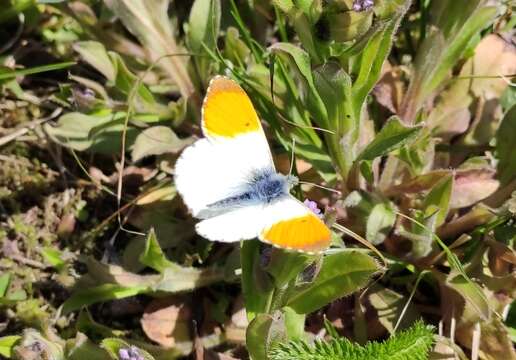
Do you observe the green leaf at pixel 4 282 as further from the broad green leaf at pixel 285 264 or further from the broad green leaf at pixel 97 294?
the broad green leaf at pixel 285 264

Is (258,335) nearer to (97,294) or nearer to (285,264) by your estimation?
(285,264)

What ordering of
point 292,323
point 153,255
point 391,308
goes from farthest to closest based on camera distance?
point 391,308, point 153,255, point 292,323

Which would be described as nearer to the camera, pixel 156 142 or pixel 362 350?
pixel 362 350

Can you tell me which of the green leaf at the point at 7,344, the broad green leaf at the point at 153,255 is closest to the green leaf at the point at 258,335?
the broad green leaf at the point at 153,255

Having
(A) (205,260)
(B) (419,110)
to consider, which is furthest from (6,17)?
(B) (419,110)

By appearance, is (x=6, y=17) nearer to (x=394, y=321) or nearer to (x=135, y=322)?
(x=135, y=322)

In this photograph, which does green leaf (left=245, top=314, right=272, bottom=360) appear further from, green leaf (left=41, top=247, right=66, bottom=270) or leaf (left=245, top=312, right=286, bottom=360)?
green leaf (left=41, top=247, right=66, bottom=270)

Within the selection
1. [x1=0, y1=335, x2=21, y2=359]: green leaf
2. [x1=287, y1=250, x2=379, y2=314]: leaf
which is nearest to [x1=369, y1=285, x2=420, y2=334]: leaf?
[x1=287, y1=250, x2=379, y2=314]: leaf

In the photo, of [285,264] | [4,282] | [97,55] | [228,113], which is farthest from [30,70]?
[285,264]
